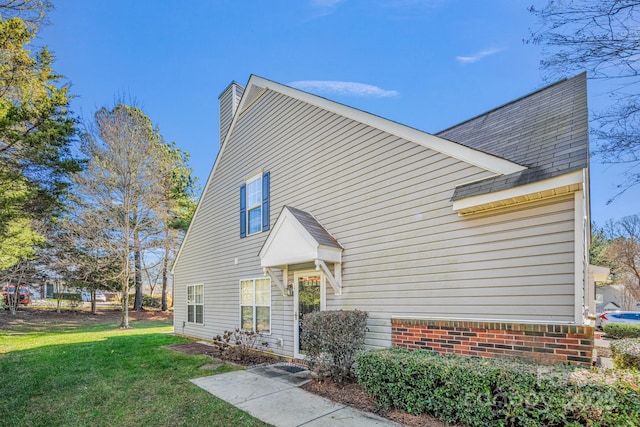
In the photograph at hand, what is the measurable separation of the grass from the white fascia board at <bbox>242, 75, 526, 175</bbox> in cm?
447

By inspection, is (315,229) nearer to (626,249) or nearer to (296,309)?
(296,309)

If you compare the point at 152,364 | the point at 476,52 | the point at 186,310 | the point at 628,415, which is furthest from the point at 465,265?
the point at 186,310

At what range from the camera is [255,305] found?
8930mm

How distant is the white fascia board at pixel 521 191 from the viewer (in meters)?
3.60

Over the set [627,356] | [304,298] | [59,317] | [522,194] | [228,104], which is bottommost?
[59,317]

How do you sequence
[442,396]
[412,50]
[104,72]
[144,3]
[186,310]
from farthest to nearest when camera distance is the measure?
[104,72] → [186,310] → [144,3] → [412,50] → [442,396]

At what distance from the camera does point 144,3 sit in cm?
1131

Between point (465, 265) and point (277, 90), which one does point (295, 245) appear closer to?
point (465, 265)

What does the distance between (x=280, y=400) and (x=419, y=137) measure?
466 centimetres

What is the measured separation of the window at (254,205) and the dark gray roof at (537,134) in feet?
16.4

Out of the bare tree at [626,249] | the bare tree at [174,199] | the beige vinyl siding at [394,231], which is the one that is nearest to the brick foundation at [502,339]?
the beige vinyl siding at [394,231]

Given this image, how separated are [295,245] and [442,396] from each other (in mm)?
3807

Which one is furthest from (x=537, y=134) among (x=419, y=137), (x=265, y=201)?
(x=265, y=201)

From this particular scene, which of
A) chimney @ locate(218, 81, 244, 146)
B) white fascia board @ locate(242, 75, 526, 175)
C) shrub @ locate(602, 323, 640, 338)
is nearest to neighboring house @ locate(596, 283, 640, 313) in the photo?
shrub @ locate(602, 323, 640, 338)
